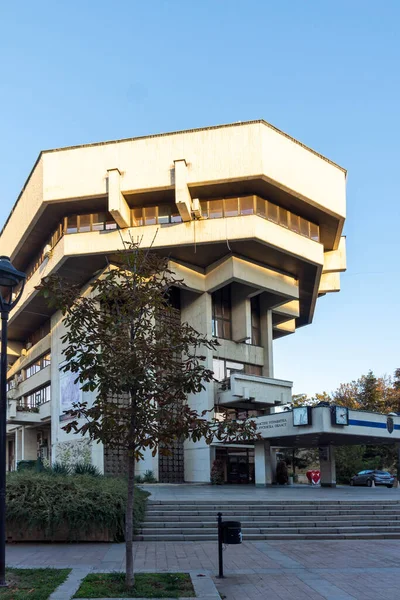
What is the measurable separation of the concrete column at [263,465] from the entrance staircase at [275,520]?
13.2 m

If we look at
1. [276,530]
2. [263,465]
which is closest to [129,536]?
[276,530]

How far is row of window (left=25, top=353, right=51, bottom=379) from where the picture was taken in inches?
1938

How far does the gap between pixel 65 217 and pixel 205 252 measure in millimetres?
8901

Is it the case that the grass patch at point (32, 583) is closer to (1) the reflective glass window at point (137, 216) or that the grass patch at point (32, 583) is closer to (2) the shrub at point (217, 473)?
(2) the shrub at point (217, 473)

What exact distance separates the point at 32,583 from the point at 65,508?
530 centimetres

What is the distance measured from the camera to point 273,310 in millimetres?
44562

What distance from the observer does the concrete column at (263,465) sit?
3294 centimetres

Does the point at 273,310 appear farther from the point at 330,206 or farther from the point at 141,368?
the point at 141,368

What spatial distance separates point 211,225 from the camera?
3525 cm

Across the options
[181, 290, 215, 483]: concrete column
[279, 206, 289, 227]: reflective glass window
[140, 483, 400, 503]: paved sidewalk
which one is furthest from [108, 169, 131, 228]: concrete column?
[140, 483, 400, 503]: paved sidewalk

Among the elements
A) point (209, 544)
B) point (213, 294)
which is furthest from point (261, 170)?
point (209, 544)

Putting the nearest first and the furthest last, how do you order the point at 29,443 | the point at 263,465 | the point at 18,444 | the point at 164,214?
the point at 263,465 < the point at 164,214 < the point at 29,443 < the point at 18,444

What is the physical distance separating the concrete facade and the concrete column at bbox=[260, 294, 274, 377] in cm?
11

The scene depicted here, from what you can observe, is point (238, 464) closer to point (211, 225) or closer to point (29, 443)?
point (211, 225)
